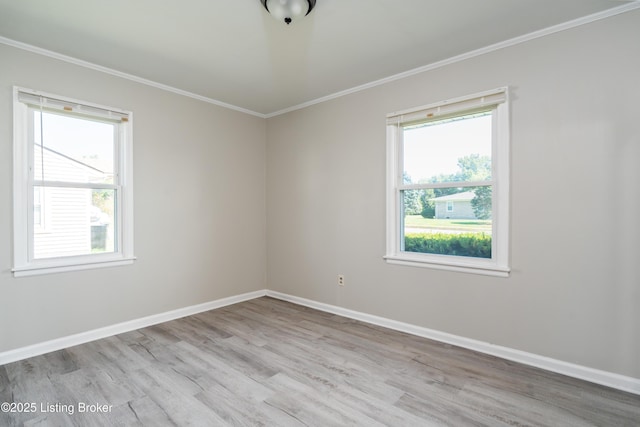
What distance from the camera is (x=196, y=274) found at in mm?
3846

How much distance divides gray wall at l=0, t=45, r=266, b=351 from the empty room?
24 mm

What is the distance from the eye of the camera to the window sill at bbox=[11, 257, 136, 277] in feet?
8.72

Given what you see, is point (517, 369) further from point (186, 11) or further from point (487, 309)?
point (186, 11)

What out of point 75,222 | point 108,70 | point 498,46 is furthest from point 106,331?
point 498,46

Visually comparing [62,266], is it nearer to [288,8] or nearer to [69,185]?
[69,185]

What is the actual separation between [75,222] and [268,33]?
8.16 ft

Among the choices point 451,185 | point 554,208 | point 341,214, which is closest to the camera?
point 554,208

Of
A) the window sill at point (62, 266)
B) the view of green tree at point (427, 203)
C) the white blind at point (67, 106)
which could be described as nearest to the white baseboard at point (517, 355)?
the view of green tree at point (427, 203)

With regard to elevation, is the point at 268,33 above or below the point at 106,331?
above

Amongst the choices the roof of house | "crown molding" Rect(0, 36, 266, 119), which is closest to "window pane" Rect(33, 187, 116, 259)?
"crown molding" Rect(0, 36, 266, 119)

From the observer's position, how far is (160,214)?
3.52 metres

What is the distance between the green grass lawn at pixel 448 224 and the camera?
284 cm

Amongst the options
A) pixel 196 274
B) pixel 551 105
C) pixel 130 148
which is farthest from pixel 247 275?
pixel 551 105

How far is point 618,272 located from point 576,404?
0.94m
